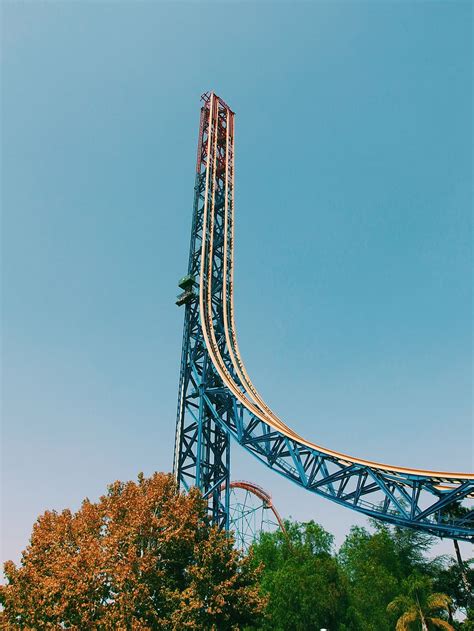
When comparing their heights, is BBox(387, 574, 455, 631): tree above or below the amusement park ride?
below

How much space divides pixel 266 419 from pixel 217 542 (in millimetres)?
5433

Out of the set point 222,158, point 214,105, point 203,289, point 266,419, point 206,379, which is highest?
point 214,105

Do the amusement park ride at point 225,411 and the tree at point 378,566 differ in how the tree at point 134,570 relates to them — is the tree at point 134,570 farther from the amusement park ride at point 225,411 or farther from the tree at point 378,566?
the tree at point 378,566

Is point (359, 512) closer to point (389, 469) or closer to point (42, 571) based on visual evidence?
point (389, 469)

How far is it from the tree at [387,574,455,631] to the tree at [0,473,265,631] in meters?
12.8

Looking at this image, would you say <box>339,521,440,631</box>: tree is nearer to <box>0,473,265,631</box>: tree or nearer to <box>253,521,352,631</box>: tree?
<box>253,521,352,631</box>: tree

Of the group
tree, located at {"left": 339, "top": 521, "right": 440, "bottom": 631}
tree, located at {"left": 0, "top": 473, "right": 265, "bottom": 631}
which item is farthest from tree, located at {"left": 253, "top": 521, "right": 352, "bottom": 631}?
tree, located at {"left": 0, "top": 473, "right": 265, "bottom": 631}

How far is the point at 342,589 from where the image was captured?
25875mm

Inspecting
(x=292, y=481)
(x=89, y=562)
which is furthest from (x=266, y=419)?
(x=89, y=562)

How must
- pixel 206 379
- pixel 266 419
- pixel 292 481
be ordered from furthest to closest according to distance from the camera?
1. pixel 206 379
2. pixel 266 419
3. pixel 292 481

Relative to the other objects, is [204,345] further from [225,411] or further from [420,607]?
[420,607]

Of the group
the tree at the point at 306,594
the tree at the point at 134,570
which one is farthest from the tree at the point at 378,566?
the tree at the point at 134,570

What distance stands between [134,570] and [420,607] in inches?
685

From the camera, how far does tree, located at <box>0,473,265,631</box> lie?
12.1 metres
